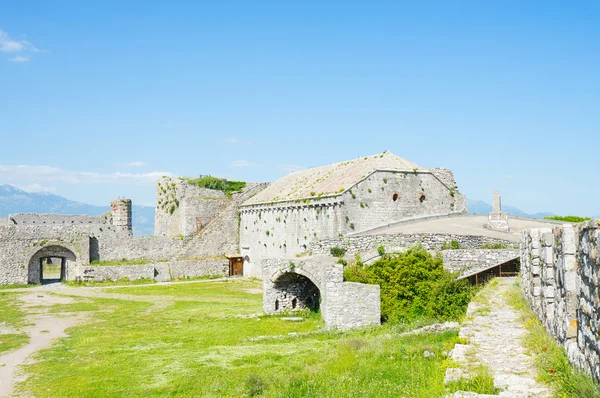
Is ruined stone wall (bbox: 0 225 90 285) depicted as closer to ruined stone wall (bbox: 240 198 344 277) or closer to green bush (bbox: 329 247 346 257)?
ruined stone wall (bbox: 240 198 344 277)

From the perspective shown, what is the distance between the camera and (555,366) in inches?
332

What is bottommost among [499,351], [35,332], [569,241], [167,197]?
[35,332]

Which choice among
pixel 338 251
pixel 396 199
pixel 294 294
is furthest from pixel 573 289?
pixel 396 199

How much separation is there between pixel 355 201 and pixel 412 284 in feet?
46.0

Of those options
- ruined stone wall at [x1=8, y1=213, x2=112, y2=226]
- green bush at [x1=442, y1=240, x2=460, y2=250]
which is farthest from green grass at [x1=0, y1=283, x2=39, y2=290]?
green bush at [x1=442, y1=240, x2=460, y2=250]

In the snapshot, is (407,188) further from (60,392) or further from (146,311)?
(60,392)

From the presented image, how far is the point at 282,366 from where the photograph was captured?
1584cm

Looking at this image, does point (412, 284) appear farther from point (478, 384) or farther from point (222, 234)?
point (222, 234)

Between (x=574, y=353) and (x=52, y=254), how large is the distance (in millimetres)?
43843

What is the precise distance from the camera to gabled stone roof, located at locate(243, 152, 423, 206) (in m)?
37.6

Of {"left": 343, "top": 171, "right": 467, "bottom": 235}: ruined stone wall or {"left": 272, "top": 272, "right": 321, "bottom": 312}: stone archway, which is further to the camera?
{"left": 343, "top": 171, "right": 467, "bottom": 235}: ruined stone wall

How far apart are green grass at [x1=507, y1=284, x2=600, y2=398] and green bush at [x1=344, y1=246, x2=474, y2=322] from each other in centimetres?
785

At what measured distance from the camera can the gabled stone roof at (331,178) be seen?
37.6 meters

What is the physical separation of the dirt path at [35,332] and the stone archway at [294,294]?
30.9ft
